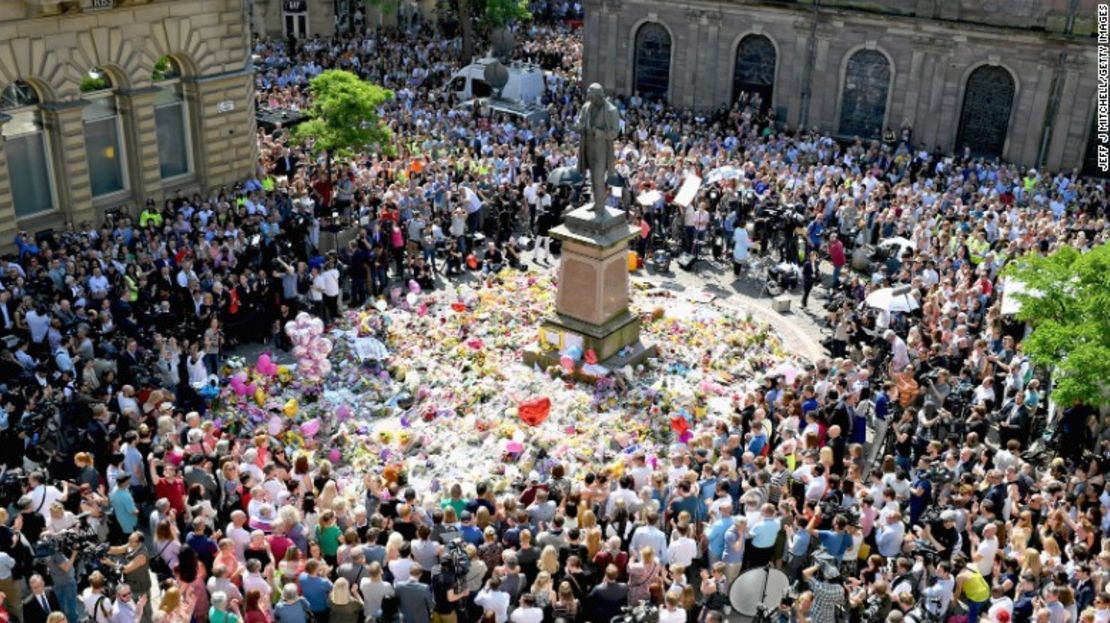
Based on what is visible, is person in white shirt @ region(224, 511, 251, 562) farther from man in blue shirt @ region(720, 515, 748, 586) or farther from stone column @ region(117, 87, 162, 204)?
stone column @ region(117, 87, 162, 204)

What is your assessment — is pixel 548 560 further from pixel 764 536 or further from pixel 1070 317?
pixel 1070 317

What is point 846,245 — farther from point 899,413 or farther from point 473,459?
point 473,459

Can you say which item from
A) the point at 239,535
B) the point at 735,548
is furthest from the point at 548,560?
the point at 239,535

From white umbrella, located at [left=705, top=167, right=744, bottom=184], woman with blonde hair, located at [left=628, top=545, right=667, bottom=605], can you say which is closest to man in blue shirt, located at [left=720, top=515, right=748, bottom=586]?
woman with blonde hair, located at [left=628, top=545, right=667, bottom=605]

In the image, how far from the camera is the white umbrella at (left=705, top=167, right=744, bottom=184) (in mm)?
29297

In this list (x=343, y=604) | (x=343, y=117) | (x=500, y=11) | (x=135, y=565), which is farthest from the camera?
(x=500, y=11)

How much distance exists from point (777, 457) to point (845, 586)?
307cm

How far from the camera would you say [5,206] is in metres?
24.1

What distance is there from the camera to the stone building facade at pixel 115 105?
24359 mm

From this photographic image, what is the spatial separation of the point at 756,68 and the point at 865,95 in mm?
4247

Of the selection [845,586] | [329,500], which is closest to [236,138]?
[329,500]

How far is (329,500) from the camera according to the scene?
14531mm

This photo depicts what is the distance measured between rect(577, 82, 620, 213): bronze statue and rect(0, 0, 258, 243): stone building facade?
12.2m

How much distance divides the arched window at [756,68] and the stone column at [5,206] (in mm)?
26259
